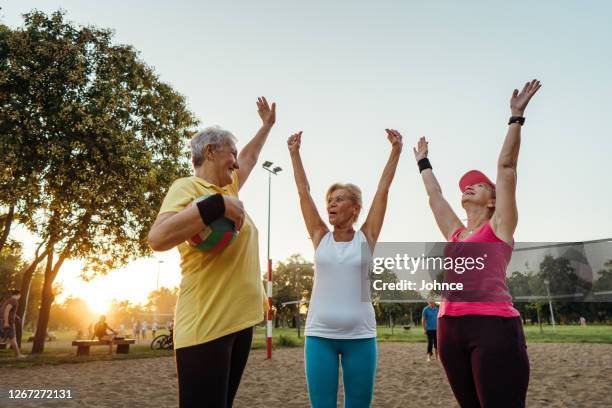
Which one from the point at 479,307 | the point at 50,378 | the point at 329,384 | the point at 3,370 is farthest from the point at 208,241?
the point at 3,370

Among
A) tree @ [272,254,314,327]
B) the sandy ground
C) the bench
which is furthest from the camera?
tree @ [272,254,314,327]

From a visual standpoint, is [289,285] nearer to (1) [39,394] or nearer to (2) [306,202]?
(1) [39,394]

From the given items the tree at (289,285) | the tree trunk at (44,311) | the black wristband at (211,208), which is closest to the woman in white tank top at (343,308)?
the black wristband at (211,208)

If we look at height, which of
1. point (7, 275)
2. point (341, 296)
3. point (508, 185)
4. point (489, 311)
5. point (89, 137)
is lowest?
point (489, 311)

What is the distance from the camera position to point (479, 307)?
8.04 ft

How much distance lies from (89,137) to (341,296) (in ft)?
47.2

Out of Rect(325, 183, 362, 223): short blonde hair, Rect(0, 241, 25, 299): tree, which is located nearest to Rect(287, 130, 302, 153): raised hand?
Rect(325, 183, 362, 223): short blonde hair

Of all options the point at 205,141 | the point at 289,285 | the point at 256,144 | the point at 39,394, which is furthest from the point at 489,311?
the point at 289,285

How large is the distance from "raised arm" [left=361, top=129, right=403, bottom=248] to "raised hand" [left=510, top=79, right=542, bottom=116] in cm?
91

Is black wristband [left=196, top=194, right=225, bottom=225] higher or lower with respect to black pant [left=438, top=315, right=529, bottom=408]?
higher

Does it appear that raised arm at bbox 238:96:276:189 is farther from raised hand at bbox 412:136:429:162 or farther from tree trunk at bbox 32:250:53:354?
tree trunk at bbox 32:250:53:354

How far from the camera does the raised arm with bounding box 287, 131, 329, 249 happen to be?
331 centimetres

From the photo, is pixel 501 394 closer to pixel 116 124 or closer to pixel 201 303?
pixel 201 303

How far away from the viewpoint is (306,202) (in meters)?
3.43
